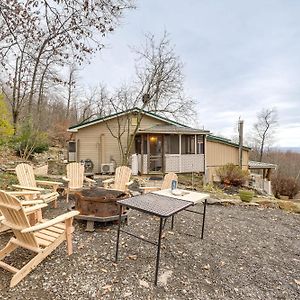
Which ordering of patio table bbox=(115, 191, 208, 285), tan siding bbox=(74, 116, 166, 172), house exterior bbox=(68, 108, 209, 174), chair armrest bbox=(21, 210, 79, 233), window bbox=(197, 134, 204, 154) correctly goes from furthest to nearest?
1. window bbox=(197, 134, 204, 154)
2. tan siding bbox=(74, 116, 166, 172)
3. house exterior bbox=(68, 108, 209, 174)
4. patio table bbox=(115, 191, 208, 285)
5. chair armrest bbox=(21, 210, 79, 233)

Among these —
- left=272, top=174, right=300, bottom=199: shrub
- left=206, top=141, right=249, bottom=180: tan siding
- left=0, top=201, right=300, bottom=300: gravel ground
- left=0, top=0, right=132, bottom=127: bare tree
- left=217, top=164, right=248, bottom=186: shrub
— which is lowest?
left=272, top=174, right=300, bottom=199: shrub

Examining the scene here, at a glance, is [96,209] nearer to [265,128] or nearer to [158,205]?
[158,205]

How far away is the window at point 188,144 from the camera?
13.9 meters

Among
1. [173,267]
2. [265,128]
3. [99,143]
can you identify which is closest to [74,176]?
[173,267]

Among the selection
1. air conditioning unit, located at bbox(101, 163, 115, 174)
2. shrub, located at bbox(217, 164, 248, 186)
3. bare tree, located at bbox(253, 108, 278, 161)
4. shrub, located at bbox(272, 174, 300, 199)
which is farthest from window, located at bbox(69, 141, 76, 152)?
bare tree, located at bbox(253, 108, 278, 161)

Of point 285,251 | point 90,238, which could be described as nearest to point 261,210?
point 285,251

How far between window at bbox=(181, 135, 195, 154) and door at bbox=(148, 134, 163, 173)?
1.52 meters

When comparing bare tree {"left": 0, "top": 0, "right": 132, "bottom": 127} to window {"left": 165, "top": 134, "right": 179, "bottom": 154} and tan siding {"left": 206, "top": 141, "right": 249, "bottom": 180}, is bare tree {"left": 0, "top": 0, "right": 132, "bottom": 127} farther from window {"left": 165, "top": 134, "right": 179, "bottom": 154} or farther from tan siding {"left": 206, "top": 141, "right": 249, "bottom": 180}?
tan siding {"left": 206, "top": 141, "right": 249, "bottom": 180}

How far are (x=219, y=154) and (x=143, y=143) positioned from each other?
5400 mm

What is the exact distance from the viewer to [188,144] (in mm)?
14102

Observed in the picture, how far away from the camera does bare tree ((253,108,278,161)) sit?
101 feet

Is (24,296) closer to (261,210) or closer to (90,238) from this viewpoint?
(90,238)

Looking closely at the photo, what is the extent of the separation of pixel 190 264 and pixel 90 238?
60.9 inches

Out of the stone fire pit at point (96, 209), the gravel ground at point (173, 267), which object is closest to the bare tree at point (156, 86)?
the stone fire pit at point (96, 209)
